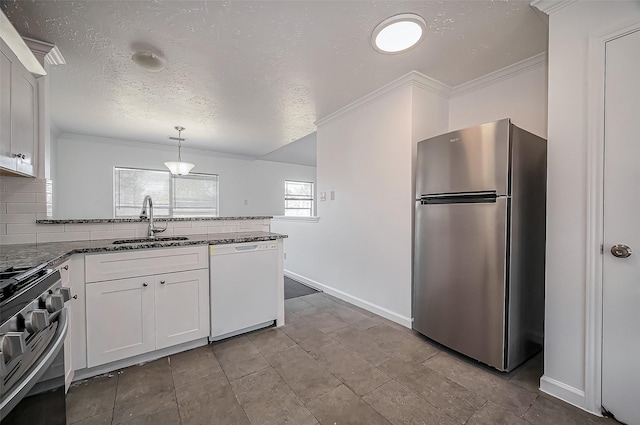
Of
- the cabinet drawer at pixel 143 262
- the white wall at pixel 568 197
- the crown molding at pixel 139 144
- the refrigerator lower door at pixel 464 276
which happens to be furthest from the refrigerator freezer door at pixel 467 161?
the crown molding at pixel 139 144

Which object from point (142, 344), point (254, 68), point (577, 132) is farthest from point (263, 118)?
point (577, 132)

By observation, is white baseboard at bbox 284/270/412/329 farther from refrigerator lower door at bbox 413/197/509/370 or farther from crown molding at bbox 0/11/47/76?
crown molding at bbox 0/11/47/76

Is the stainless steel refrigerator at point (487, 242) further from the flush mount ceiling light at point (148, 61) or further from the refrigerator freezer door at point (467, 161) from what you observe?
the flush mount ceiling light at point (148, 61)

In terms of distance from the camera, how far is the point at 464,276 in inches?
73.4

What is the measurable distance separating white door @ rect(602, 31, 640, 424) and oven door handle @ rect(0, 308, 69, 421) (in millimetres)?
2356

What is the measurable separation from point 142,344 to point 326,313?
1.63 m

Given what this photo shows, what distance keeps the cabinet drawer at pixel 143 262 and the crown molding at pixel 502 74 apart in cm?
279

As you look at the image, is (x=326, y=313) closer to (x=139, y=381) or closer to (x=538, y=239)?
(x=139, y=381)

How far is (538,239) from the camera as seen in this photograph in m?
1.90

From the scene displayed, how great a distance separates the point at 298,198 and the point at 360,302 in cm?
474

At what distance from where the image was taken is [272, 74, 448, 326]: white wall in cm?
246

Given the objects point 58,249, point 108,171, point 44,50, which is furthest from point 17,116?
point 108,171

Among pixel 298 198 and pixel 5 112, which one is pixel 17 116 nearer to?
pixel 5 112

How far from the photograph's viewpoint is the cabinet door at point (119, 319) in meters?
1.69
